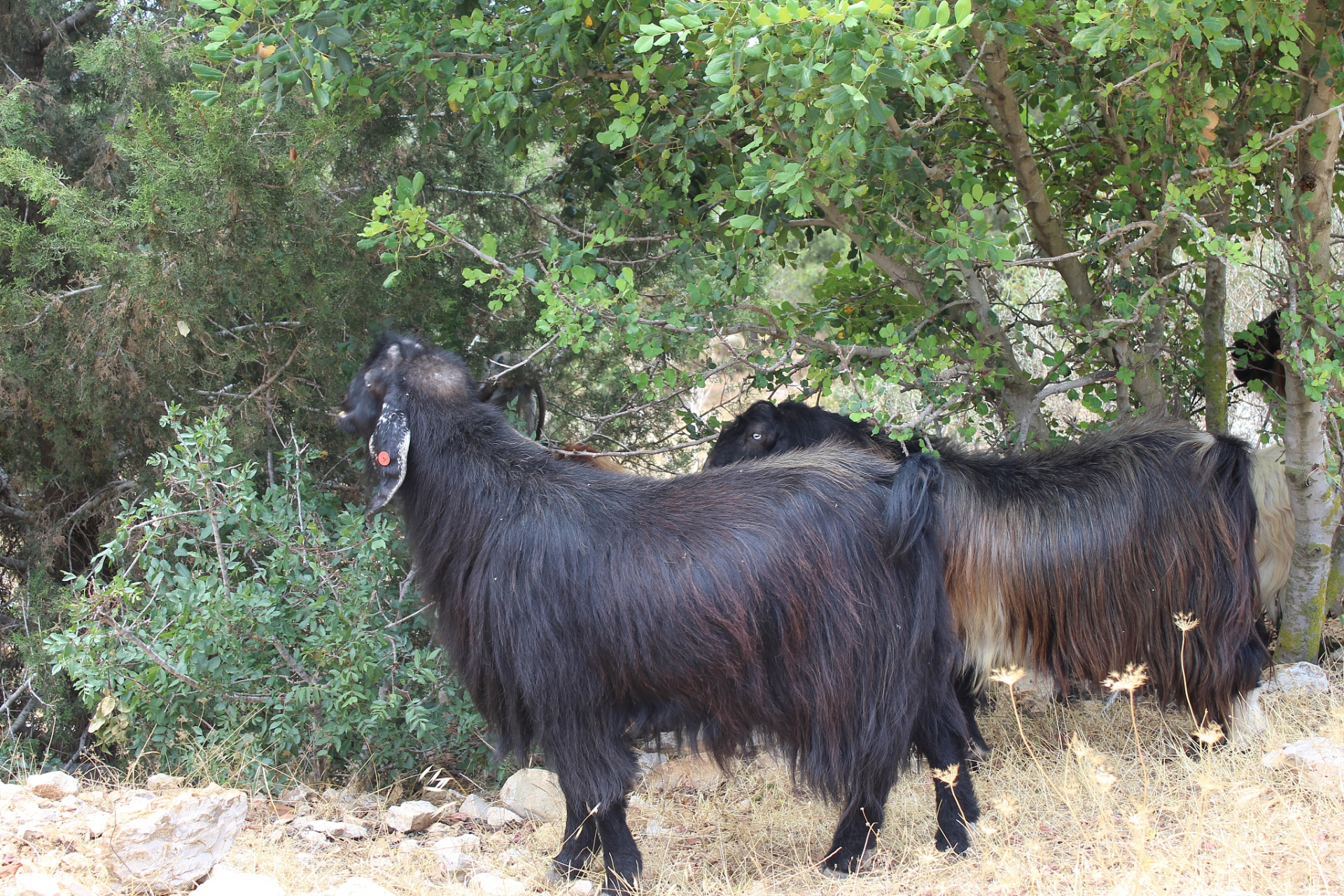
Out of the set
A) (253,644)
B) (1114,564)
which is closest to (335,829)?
(253,644)

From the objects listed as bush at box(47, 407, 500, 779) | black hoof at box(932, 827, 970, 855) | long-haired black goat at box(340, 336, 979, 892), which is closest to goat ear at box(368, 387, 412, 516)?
long-haired black goat at box(340, 336, 979, 892)

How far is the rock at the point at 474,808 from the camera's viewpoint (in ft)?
15.4

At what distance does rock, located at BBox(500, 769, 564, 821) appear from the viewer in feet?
15.3

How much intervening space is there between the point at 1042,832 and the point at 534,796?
2093mm

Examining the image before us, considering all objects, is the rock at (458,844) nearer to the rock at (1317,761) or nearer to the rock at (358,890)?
the rock at (358,890)

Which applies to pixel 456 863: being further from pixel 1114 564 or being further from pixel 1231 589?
pixel 1231 589

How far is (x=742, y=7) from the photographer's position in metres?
3.70

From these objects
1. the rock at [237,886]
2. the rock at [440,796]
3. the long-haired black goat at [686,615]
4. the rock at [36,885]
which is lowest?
the rock at [440,796]

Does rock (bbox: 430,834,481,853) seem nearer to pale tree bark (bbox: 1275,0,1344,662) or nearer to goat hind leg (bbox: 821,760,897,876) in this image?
goat hind leg (bbox: 821,760,897,876)

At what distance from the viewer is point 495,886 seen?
12.3ft

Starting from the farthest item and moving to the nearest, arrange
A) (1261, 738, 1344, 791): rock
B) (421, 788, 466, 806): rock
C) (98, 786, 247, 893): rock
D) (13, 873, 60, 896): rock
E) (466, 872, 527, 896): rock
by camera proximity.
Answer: (421, 788, 466, 806): rock < (466, 872, 527, 896): rock < (1261, 738, 1344, 791): rock < (98, 786, 247, 893): rock < (13, 873, 60, 896): rock

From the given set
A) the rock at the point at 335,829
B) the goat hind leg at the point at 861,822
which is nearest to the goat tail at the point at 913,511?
the goat hind leg at the point at 861,822

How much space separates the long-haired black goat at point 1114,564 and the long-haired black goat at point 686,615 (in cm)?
30

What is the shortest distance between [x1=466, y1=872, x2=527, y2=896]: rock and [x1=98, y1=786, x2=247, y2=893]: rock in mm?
837
